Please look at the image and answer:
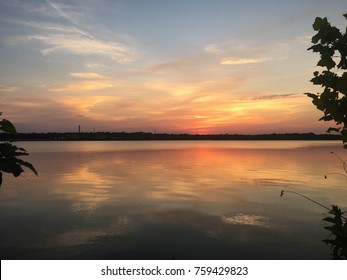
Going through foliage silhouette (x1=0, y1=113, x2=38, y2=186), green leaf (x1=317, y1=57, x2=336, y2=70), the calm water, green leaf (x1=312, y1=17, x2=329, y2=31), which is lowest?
the calm water

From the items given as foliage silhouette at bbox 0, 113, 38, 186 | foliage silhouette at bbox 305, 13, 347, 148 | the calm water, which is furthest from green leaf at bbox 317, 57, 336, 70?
the calm water

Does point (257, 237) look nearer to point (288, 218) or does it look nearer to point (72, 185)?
point (288, 218)

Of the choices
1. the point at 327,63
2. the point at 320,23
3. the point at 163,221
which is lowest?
the point at 163,221

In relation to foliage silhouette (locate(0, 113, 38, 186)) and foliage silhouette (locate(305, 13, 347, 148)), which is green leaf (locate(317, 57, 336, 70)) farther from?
foliage silhouette (locate(0, 113, 38, 186))

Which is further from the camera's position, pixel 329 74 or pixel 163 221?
pixel 163 221

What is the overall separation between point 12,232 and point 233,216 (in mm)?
7780

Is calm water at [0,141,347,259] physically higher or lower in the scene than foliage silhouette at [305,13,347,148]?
lower

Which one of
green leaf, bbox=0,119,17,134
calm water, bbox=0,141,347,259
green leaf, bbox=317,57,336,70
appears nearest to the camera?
green leaf, bbox=0,119,17,134

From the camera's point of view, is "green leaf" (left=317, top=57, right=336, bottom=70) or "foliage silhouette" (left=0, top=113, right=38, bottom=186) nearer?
"foliage silhouette" (left=0, top=113, right=38, bottom=186)

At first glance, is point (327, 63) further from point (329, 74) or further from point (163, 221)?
point (163, 221)

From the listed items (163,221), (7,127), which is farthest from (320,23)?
(163,221)

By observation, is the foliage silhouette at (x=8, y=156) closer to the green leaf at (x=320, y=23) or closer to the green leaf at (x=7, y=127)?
the green leaf at (x=7, y=127)

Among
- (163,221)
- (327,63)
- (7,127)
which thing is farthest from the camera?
(163,221)
